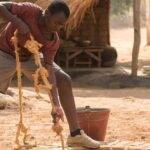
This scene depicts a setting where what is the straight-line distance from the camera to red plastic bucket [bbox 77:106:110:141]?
588 cm

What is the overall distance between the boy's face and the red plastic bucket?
1202mm

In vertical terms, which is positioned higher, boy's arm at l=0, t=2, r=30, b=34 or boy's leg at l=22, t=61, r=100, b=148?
boy's arm at l=0, t=2, r=30, b=34

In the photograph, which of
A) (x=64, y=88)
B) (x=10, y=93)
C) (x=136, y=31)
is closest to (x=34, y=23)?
(x=64, y=88)

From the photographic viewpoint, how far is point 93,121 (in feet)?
19.4

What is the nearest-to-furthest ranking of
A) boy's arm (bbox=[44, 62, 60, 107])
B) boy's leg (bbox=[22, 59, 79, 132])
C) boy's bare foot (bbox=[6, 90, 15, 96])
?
boy's arm (bbox=[44, 62, 60, 107]) → boy's leg (bbox=[22, 59, 79, 132]) → boy's bare foot (bbox=[6, 90, 15, 96])

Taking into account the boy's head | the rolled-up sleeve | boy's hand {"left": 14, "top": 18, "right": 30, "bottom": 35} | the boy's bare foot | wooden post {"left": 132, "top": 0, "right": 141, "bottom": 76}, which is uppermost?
the boy's head

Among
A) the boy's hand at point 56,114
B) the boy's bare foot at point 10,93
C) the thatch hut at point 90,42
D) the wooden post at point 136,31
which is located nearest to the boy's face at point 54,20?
the boy's hand at point 56,114

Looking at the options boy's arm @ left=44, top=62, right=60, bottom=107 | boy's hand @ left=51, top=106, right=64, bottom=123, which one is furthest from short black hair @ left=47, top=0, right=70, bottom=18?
boy's hand @ left=51, top=106, right=64, bottom=123

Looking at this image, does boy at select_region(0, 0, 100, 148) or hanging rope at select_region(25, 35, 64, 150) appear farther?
boy at select_region(0, 0, 100, 148)

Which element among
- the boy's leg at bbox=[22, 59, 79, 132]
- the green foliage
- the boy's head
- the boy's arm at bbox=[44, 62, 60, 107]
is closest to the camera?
the boy's head

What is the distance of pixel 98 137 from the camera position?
6.05 metres

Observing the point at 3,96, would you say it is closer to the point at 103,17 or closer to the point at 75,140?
the point at 75,140

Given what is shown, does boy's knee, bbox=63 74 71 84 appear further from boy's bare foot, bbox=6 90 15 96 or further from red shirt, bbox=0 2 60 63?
boy's bare foot, bbox=6 90 15 96

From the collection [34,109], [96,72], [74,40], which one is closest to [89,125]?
[34,109]
